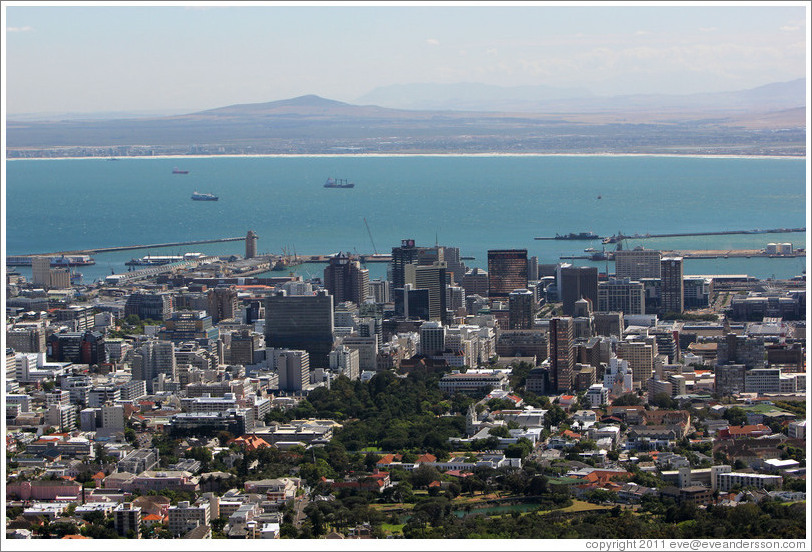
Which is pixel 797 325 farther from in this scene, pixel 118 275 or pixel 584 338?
pixel 118 275

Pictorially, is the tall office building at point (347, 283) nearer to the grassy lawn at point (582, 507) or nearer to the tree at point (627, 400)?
the tree at point (627, 400)

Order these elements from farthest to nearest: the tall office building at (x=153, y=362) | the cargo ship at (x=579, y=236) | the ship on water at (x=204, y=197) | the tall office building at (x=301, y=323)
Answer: the ship on water at (x=204, y=197)
the cargo ship at (x=579, y=236)
the tall office building at (x=301, y=323)
the tall office building at (x=153, y=362)

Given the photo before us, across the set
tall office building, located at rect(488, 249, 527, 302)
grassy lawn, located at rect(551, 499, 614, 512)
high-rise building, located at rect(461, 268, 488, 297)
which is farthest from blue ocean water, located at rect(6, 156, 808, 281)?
grassy lawn, located at rect(551, 499, 614, 512)

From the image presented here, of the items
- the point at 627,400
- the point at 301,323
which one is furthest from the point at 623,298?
the point at 627,400

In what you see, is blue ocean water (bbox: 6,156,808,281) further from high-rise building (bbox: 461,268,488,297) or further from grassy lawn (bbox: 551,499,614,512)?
grassy lawn (bbox: 551,499,614,512)

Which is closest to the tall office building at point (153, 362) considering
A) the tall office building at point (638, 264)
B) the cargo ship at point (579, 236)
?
the tall office building at point (638, 264)

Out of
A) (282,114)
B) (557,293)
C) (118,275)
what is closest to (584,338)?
(557,293)
